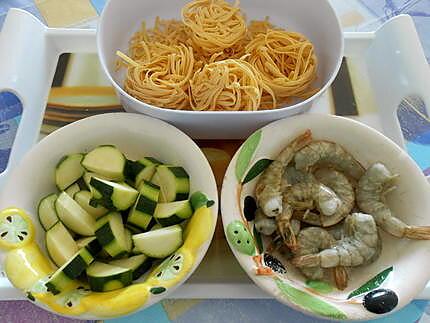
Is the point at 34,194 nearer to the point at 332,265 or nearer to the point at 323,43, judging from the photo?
the point at 332,265

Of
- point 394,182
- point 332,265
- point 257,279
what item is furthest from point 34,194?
point 394,182

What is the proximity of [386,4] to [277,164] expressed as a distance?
2.95ft

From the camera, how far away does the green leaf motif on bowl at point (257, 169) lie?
3.51 ft

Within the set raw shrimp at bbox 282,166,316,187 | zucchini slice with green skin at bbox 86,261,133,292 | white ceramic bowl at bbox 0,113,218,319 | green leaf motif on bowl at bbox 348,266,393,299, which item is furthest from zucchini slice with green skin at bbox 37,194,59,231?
green leaf motif on bowl at bbox 348,266,393,299

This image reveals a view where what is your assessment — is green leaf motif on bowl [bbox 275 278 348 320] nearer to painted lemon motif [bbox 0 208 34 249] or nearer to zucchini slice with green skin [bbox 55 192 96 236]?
zucchini slice with green skin [bbox 55 192 96 236]

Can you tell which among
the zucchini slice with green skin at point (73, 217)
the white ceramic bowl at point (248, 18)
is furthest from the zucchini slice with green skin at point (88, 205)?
the white ceramic bowl at point (248, 18)

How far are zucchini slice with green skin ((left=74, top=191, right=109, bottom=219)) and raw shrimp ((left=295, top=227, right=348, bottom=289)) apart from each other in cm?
40

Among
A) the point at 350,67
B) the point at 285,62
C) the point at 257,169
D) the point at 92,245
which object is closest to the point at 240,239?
the point at 257,169

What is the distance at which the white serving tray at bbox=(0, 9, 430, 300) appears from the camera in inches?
48.8

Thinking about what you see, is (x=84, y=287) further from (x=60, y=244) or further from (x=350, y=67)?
Result: (x=350, y=67)

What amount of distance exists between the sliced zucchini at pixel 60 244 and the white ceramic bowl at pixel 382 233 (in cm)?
30

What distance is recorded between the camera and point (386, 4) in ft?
5.46

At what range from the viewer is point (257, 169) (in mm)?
1085

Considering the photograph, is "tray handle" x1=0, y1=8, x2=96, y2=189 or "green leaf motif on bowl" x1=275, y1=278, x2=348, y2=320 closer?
"green leaf motif on bowl" x1=275, y1=278, x2=348, y2=320
